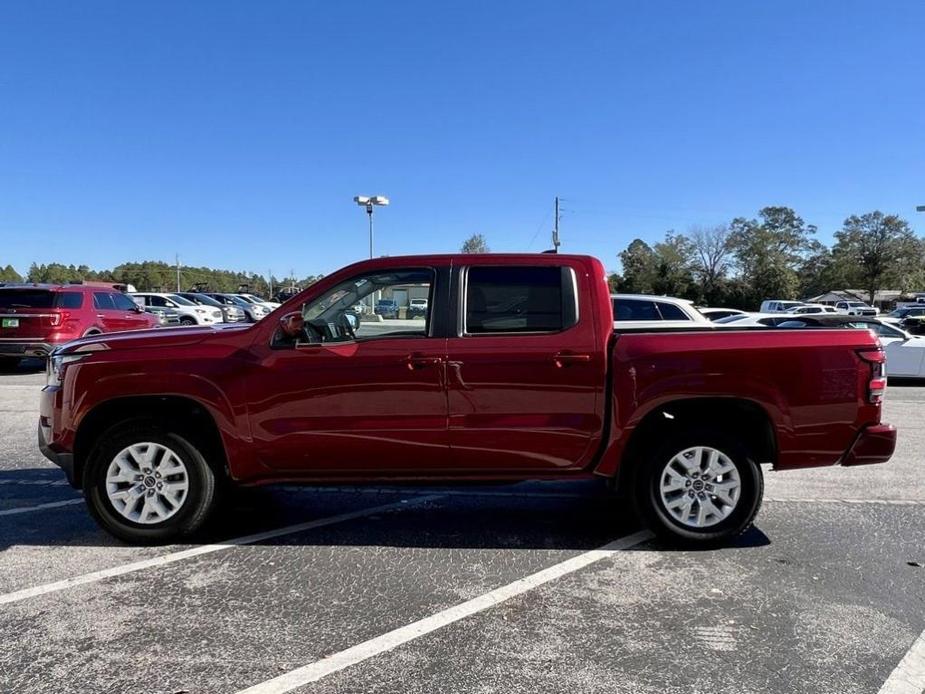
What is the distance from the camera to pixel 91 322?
1320 centimetres

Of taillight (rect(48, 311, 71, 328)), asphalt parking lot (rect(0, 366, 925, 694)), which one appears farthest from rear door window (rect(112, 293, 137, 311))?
asphalt parking lot (rect(0, 366, 925, 694))

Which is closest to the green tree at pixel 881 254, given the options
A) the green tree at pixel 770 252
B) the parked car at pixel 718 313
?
the green tree at pixel 770 252

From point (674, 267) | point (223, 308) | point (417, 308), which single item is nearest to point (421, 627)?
point (417, 308)

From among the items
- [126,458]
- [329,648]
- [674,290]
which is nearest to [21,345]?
[126,458]

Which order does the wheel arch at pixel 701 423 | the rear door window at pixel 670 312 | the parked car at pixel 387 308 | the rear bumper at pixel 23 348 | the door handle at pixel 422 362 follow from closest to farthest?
the door handle at pixel 422 362 → the wheel arch at pixel 701 423 → the parked car at pixel 387 308 → the rear door window at pixel 670 312 → the rear bumper at pixel 23 348

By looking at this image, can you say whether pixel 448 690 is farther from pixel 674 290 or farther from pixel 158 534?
pixel 674 290

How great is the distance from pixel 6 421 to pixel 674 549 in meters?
8.36

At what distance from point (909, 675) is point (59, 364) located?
4.99 metres

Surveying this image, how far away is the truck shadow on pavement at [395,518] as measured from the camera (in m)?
4.29

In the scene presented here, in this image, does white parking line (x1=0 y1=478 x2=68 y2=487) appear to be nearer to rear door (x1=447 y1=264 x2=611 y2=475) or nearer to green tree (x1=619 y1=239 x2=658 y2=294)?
rear door (x1=447 y1=264 x2=611 y2=475)

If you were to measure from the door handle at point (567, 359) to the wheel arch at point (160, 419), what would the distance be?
2.21 meters

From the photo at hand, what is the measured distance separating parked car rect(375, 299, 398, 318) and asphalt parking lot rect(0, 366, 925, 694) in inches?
59.8

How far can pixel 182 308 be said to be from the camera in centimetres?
2380

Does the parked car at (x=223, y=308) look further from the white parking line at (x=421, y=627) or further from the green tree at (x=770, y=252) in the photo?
the green tree at (x=770, y=252)
